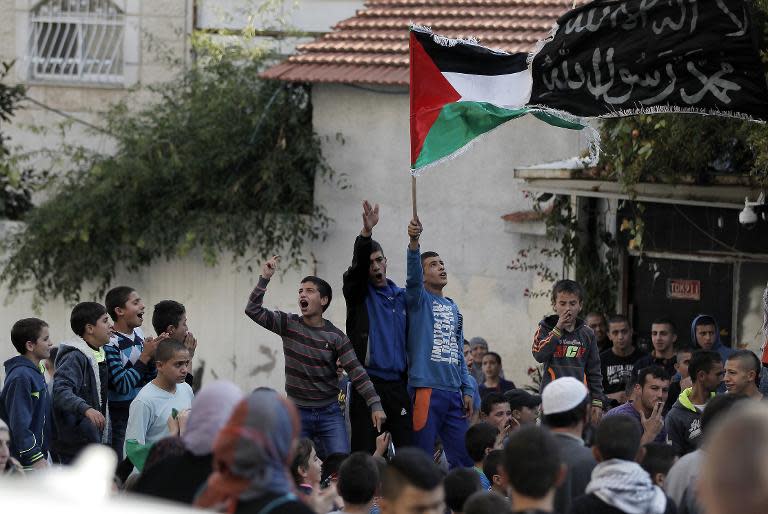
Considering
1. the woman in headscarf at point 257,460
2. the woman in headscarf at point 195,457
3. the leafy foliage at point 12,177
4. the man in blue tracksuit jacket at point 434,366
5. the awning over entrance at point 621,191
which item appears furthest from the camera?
the leafy foliage at point 12,177

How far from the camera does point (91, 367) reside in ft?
32.3

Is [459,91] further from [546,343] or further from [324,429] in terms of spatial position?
[324,429]

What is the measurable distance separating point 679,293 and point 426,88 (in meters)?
5.21

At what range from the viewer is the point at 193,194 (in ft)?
61.0

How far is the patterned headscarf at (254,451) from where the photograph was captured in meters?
4.95

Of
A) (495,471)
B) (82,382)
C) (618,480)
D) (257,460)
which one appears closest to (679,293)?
(82,382)

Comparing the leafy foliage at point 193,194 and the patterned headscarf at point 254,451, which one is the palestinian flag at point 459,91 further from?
the leafy foliage at point 193,194

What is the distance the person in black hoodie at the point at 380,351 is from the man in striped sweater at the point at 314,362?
12 centimetres

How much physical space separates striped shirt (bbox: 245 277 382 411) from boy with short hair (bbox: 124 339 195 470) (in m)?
1.45

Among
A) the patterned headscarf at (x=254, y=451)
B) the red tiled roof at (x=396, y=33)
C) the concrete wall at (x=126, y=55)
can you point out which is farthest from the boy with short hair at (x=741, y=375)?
the concrete wall at (x=126, y=55)

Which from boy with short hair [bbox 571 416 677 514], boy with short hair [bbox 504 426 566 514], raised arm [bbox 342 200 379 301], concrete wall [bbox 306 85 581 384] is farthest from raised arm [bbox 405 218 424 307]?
concrete wall [bbox 306 85 581 384]

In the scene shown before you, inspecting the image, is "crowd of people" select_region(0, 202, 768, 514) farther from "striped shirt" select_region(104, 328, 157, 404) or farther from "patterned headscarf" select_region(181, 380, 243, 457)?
"patterned headscarf" select_region(181, 380, 243, 457)

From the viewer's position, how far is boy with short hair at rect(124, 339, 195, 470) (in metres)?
8.78

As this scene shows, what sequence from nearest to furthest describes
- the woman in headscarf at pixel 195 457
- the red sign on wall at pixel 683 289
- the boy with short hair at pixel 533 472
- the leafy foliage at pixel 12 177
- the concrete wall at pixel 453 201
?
1. the boy with short hair at pixel 533 472
2. the woman in headscarf at pixel 195 457
3. the red sign on wall at pixel 683 289
4. the concrete wall at pixel 453 201
5. the leafy foliage at pixel 12 177
